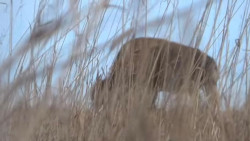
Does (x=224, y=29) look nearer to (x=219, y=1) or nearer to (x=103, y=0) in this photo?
(x=219, y=1)

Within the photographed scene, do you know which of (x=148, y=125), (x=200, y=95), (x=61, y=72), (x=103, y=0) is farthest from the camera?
(x=200, y=95)

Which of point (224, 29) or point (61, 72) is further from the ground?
point (224, 29)

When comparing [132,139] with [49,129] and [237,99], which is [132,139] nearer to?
[237,99]

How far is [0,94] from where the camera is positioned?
462 mm

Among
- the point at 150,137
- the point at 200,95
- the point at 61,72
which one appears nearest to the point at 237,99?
the point at 200,95

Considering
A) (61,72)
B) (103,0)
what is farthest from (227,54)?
(61,72)

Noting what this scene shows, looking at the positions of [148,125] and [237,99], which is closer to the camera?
[148,125]

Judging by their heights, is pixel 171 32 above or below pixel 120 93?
above

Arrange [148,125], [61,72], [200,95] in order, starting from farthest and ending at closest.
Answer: [200,95], [61,72], [148,125]

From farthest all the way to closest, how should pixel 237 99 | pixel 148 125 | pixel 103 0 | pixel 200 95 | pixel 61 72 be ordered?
pixel 200 95 < pixel 237 99 < pixel 103 0 < pixel 61 72 < pixel 148 125

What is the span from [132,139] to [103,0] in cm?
31

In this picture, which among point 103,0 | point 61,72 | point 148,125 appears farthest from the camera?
point 103,0

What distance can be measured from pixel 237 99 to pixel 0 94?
388 millimetres

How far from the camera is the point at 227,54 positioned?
32.9 inches
